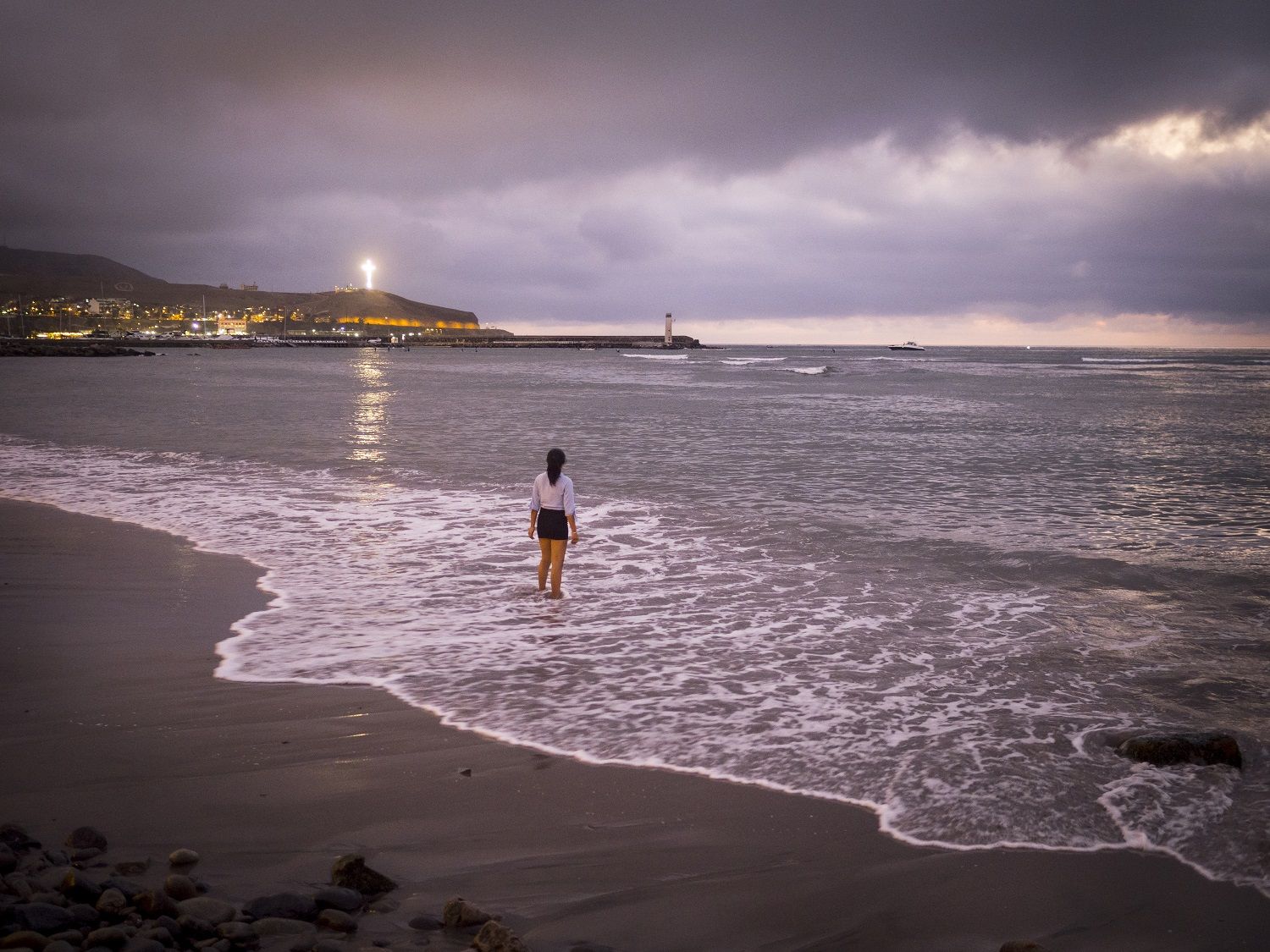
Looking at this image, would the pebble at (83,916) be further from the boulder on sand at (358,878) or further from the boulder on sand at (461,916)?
the boulder on sand at (461,916)

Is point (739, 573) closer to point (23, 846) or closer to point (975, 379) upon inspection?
point (23, 846)

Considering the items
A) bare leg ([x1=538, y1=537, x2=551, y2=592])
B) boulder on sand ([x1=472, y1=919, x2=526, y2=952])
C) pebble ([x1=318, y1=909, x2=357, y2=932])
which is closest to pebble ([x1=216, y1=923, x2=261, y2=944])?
pebble ([x1=318, y1=909, x2=357, y2=932])

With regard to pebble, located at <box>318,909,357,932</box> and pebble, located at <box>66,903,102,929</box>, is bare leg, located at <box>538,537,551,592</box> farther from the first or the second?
pebble, located at <box>66,903,102,929</box>

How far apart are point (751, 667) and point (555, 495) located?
320 cm

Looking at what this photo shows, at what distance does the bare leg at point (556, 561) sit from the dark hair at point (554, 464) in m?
0.71

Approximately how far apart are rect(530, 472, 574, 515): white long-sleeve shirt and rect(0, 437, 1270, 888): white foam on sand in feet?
3.62

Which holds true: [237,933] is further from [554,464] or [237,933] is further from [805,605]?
[805,605]

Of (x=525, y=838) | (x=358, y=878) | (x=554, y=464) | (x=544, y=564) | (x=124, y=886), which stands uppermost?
(x=554, y=464)

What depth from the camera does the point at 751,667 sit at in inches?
306

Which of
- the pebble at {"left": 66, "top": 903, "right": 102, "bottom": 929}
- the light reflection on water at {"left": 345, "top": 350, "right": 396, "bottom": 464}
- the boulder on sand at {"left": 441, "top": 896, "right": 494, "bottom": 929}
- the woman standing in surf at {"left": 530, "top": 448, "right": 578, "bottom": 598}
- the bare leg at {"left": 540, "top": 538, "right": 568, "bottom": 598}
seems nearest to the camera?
the pebble at {"left": 66, "top": 903, "right": 102, "bottom": 929}

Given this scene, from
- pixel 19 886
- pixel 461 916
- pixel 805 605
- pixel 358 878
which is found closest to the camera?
pixel 19 886

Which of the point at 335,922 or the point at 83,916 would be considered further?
the point at 335,922

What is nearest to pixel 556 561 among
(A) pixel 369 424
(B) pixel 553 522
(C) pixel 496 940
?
(B) pixel 553 522

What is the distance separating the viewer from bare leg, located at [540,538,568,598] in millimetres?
9906
